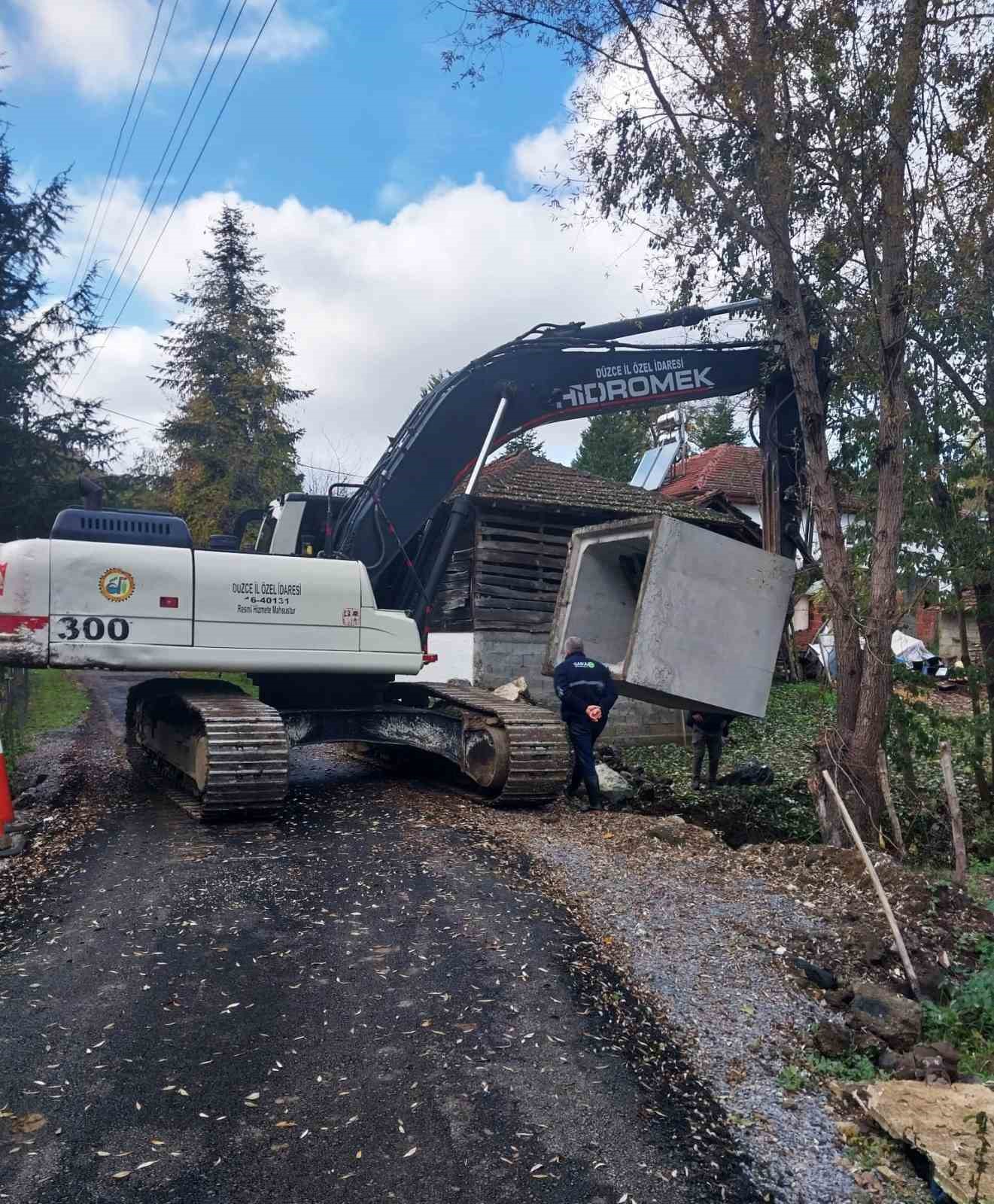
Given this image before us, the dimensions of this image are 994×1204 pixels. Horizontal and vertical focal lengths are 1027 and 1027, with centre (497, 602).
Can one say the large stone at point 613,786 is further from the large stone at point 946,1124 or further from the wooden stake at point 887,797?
the large stone at point 946,1124

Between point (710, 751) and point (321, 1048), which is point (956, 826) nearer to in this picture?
point (710, 751)

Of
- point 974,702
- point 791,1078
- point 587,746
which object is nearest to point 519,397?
point 587,746

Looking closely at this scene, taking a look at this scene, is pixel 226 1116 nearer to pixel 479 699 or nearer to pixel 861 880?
pixel 861 880

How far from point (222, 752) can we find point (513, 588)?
924 centimetres

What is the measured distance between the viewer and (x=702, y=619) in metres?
9.26

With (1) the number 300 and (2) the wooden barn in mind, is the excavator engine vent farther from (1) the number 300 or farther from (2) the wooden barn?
(2) the wooden barn

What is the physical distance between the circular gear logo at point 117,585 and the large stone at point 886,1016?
6.39 metres

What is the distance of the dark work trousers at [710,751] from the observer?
38.2 ft

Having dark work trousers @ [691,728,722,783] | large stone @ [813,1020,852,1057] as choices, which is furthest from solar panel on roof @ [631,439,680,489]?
large stone @ [813,1020,852,1057]

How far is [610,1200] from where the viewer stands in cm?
347

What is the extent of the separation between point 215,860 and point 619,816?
11.7 feet

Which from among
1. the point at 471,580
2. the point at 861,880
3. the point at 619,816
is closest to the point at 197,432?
the point at 471,580

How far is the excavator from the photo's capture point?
8469mm

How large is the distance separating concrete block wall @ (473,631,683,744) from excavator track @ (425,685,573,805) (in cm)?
685
